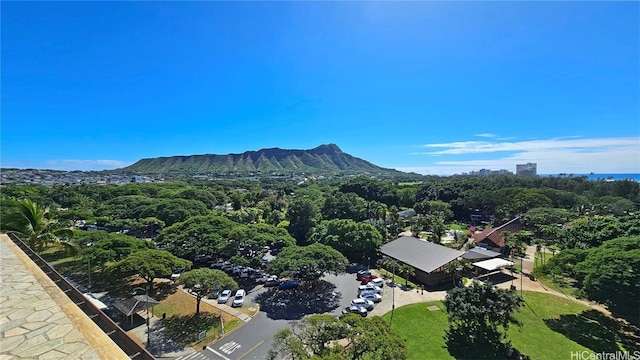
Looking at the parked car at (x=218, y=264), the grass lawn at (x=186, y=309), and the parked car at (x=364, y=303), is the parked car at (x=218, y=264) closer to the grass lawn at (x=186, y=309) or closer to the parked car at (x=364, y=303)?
the grass lawn at (x=186, y=309)

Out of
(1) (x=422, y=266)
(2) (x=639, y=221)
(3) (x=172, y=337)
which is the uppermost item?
(2) (x=639, y=221)

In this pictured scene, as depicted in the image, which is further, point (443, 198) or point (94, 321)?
point (443, 198)

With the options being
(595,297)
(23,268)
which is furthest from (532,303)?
(23,268)

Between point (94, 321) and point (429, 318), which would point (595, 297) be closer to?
point (429, 318)

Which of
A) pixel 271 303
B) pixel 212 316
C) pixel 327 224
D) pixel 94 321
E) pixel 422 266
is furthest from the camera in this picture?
pixel 327 224

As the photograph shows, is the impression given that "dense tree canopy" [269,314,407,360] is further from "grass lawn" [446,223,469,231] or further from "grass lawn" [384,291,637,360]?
"grass lawn" [446,223,469,231]

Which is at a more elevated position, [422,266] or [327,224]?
[327,224]

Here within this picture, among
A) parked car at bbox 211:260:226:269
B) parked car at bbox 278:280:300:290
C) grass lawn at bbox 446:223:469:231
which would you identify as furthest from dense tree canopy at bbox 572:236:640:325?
grass lawn at bbox 446:223:469:231
